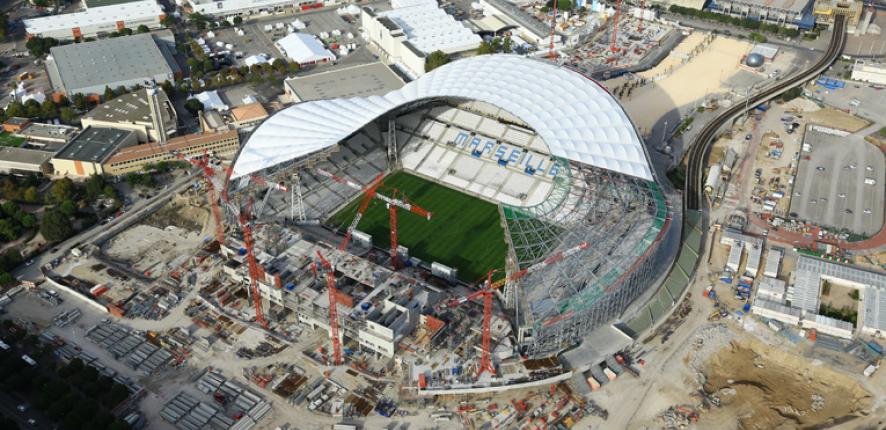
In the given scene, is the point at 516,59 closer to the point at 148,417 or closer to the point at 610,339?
the point at 610,339

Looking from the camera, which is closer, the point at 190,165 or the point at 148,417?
the point at 148,417

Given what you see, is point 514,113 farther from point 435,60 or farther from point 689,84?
point 689,84

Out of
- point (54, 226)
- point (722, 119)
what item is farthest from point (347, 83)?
point (722, 119)

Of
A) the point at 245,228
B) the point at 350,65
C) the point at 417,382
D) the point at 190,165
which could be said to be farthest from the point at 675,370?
the point at 350,65

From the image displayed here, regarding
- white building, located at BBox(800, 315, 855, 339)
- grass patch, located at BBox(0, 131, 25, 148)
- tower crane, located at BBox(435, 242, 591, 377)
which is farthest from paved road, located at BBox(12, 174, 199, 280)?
white building, located at BBox(800, 315, 855, 339)

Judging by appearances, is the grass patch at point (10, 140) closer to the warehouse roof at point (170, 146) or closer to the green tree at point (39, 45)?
the warehouse roof at point (170, 146)

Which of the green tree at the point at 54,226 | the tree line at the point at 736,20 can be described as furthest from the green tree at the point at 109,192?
the tree line at the point at 736,20

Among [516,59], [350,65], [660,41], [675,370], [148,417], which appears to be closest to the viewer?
[148,417]
